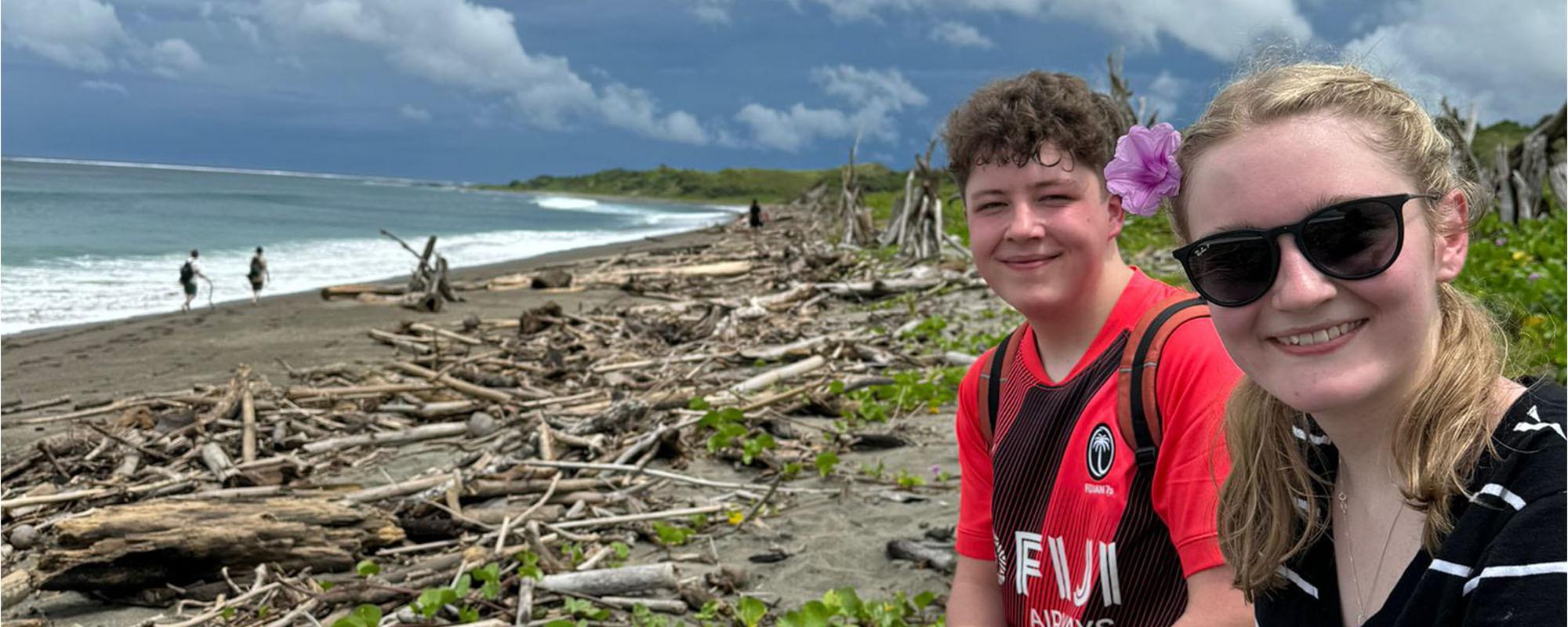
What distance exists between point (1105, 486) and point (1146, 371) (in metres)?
0.26

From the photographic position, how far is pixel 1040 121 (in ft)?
8.29

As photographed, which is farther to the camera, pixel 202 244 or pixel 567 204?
pixel 567 204

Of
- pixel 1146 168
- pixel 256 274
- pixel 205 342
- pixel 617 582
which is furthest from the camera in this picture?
pixel 256 274

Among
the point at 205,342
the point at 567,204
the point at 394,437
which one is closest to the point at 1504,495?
the point at 394,437

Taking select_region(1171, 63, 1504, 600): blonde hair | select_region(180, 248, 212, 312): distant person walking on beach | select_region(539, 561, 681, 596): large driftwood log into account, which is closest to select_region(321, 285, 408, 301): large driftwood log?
select_region(180, 248, 212, 312): distant person walking on beach

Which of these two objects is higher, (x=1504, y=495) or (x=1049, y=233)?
(x=1049, y=233)

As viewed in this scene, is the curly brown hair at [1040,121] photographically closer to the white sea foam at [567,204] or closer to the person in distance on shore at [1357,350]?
the person in distance on shore at [1357,350]

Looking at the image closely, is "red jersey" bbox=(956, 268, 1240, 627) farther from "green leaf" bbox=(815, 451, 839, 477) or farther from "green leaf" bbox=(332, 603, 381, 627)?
"green leaf" bbox=(815, 451, 839, 477)

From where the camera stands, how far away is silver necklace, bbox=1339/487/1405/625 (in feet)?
4.71

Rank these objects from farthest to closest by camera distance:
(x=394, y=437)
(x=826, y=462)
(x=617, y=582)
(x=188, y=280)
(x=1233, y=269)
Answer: (x=188, y=280)
(x=394, y=437)
(x=826, y=462)
(x=617, y=582)
(x=1233, y=269)

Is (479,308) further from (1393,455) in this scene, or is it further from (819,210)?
(819,210)

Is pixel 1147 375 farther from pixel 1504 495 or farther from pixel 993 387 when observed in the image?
pixel 1504 495

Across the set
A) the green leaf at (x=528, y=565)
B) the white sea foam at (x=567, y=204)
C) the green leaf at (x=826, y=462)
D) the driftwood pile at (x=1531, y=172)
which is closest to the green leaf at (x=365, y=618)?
the green leaf at (x=528, y=565)

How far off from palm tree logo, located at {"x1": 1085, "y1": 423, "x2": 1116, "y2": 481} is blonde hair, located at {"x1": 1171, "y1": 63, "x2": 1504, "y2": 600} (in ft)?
1.51
